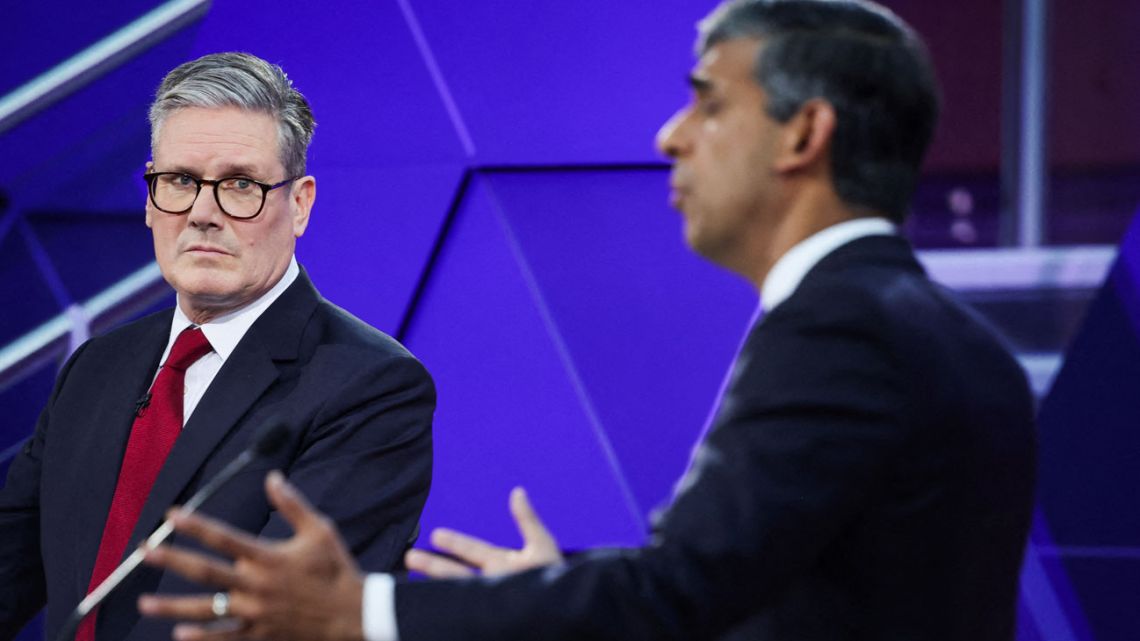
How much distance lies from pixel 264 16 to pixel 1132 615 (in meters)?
2.63

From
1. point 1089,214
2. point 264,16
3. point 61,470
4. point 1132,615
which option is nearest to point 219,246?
point 61,470

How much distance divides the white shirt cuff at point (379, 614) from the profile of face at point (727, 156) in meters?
0.47

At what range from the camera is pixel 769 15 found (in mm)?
1396

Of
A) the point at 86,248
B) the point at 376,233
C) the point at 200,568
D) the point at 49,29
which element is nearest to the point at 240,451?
the point at 200,568

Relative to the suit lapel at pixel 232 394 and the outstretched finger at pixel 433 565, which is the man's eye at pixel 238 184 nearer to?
the suit lapel at pixel 232 394

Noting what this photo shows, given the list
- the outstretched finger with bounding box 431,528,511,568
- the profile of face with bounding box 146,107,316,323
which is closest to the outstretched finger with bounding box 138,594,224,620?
the outstretched finger with bounding box 431,528,511,568

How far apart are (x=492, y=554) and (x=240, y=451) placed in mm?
755

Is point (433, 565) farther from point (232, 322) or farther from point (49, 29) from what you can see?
point (49, 29)

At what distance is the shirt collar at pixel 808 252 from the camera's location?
1.34 metres

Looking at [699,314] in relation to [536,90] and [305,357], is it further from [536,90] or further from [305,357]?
[305,357]

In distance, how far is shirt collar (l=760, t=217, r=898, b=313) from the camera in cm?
134

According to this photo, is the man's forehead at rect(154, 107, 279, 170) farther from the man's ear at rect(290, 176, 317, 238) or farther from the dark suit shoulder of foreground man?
the dark suit shoulder of foreground man

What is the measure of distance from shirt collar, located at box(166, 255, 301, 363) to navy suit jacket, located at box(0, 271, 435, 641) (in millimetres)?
17

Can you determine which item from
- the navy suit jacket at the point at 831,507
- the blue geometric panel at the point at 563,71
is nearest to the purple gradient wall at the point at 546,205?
the blue geometric panel at the point at 563,71
